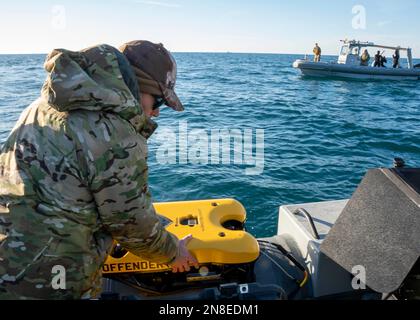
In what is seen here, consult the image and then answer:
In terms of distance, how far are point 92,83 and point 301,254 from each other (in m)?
2.02

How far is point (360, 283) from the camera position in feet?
6.64

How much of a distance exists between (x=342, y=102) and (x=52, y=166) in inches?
730

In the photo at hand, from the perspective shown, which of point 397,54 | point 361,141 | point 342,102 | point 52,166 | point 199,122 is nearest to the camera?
point 52,166

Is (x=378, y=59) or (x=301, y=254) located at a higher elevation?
(x=378, y=59)

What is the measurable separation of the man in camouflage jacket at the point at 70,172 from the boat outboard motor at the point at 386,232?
1.20 meters

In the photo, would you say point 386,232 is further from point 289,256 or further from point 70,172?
point 70,172

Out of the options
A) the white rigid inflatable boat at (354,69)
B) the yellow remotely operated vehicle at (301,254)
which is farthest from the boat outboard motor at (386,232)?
the white rigid inflatable boat at (354,69)

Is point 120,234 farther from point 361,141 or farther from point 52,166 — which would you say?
point 361,141

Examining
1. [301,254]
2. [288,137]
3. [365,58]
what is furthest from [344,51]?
[301,254]

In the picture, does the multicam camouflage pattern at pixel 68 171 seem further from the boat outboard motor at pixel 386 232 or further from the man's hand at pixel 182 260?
the boat outboard motor at pixel 386 232

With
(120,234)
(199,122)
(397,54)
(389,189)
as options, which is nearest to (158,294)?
(120,234)

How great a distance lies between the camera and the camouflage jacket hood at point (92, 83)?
4.54 feet

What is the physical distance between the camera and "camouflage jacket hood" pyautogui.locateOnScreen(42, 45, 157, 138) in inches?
54.4

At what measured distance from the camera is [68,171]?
144 cm
